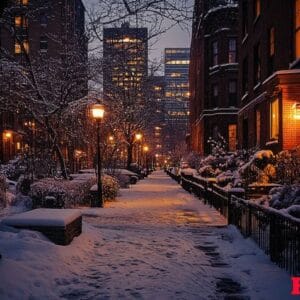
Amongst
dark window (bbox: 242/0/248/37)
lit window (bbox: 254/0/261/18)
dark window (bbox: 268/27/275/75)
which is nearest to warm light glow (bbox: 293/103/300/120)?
dark window (bbox: 268/27/275/75)

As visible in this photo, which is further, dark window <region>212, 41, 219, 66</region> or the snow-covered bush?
dark window <region>212, 41, 219, 66</region>

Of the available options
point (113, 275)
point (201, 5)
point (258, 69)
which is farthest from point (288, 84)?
point (113, 275)

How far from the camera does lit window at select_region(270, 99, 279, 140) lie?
20.2 meters

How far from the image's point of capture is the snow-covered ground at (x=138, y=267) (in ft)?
22.3

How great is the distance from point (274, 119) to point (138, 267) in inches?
549

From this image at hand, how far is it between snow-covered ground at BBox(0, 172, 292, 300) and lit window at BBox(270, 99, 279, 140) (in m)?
8.75

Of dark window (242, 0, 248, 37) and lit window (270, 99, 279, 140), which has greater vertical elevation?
dark window (242, 0, 248, 37)

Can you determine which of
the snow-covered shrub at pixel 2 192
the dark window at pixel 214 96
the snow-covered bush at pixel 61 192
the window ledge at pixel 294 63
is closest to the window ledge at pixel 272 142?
the window ledge at pixel 294 63

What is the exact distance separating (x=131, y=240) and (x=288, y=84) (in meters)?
10.4

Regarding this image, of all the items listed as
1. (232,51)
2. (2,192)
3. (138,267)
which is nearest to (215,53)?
(232,51)

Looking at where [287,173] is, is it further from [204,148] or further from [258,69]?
[204,148]

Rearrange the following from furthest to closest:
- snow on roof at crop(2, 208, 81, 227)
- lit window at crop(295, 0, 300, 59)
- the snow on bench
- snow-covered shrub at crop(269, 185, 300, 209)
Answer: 1. lit window at crop(295, 0, 300, 59)
2. snow-covered shrub at crop(269, 185, 300, 209)
3. snow on roof at crop(2, 208, 81, 227)
4. the snow on bench

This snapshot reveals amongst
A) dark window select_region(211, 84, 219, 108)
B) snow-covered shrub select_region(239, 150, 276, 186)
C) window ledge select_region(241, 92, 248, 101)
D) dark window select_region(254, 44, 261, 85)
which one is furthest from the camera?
dark window select_region(211, 84, 219, 108)

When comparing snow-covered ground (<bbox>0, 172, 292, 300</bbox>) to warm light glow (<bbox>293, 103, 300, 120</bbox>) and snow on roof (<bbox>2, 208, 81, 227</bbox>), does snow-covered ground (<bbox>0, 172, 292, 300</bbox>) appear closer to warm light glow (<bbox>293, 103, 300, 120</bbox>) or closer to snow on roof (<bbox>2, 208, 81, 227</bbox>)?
snow on roof (<bbox>2, 208, 81, 227</bbox>)
